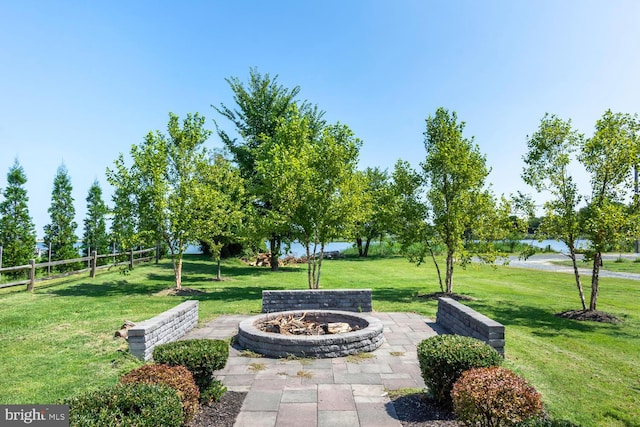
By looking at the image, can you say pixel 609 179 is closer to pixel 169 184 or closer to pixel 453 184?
pixel 453 184

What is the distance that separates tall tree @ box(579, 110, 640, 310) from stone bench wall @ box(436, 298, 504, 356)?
206 inches

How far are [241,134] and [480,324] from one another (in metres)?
21.3

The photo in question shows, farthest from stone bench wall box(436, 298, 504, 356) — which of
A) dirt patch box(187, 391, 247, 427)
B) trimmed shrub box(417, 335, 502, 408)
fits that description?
dirt patch box(187, 391, 247, 427)

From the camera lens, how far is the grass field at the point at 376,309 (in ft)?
20.9

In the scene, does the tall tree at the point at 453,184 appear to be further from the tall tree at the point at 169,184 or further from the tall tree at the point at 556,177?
the tall tree at the point at 169,184

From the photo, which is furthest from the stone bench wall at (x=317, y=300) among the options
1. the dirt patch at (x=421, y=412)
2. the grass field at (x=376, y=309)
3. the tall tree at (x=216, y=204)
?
the tall tree at (x=216, y=204)

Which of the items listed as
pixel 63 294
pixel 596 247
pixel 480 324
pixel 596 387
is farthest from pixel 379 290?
pixel 63 294

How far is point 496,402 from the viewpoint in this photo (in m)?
4.26

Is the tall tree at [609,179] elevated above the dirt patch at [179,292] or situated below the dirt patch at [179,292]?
above

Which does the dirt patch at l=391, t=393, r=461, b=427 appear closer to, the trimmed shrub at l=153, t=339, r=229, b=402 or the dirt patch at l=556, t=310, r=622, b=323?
the trimmed shrub at l=153, t=339, r=229, b=402

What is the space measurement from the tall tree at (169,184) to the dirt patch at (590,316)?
14.2m

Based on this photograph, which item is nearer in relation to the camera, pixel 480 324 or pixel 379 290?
pixel 480 324

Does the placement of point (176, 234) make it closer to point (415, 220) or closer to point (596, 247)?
point (415, 220)

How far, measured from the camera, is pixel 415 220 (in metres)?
16.6
